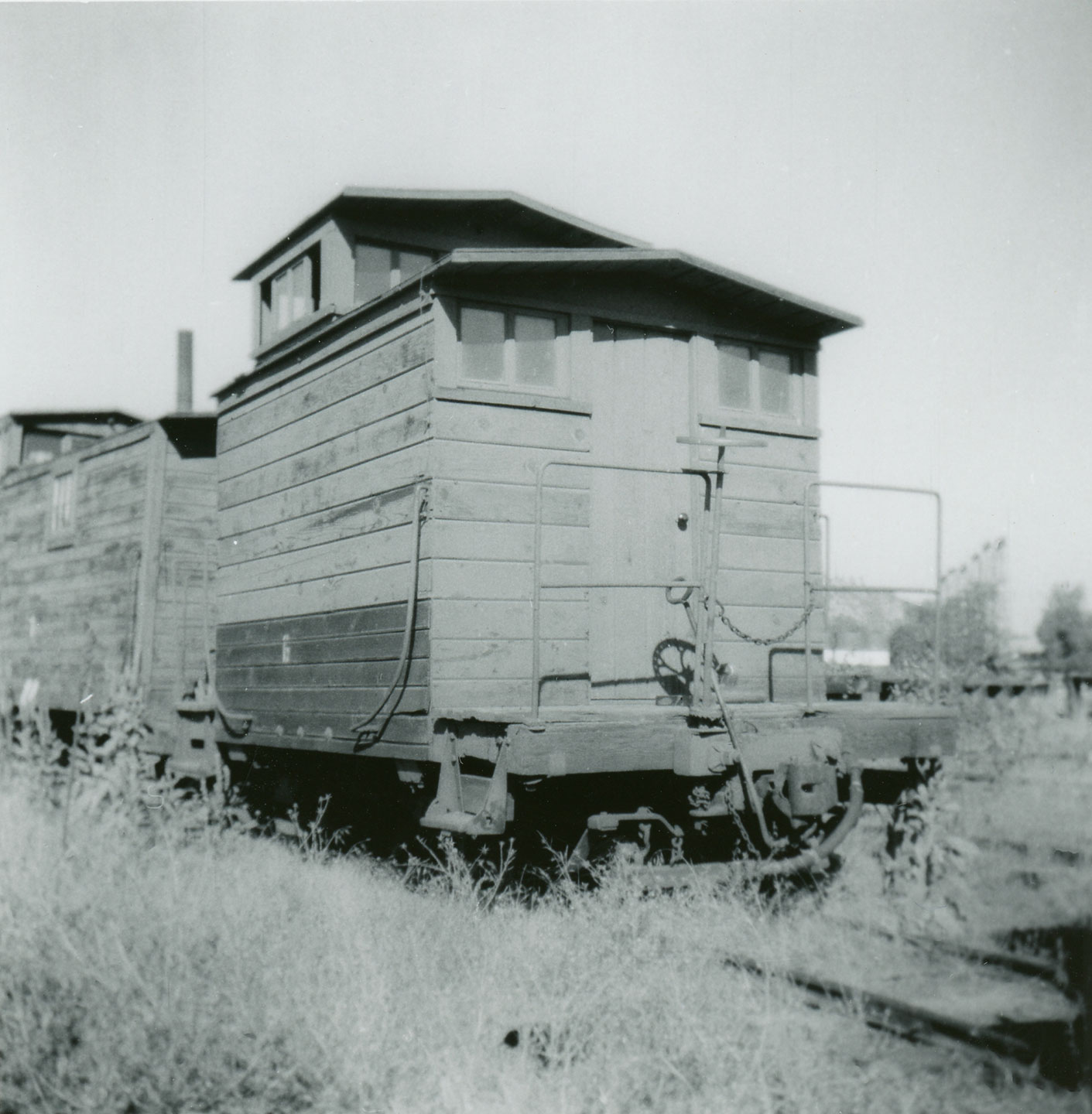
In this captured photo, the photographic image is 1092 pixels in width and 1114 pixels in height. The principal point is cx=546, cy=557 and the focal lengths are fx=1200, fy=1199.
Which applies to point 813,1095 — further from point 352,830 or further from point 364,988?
point 352,830

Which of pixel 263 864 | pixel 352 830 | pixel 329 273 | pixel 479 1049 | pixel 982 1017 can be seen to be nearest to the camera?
pixel 479 1049

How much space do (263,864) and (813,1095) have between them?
16.4 ft

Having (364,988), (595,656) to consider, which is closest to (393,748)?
(595,656)

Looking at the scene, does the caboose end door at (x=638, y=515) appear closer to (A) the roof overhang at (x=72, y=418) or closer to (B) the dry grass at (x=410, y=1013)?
(B) the dry grass at (x=410, y=1013)

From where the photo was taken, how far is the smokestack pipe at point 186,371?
1549cm

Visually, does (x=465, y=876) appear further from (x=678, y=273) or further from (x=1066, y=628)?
(x=1066, y=628)

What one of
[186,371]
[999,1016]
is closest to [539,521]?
[999,1016]

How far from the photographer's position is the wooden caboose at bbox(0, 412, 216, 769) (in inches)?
425

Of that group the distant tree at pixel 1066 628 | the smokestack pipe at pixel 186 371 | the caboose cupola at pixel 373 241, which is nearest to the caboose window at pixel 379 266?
the caboose cupola at pixel 373 241

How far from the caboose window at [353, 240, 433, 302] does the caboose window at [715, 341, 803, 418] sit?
7.94 feet

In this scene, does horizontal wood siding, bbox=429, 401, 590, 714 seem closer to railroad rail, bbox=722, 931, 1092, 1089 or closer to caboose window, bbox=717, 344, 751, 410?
caboose window, bbox=717, 344, 751, 410

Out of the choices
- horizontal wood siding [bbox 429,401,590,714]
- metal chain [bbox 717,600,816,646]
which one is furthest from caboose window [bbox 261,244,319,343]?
metal chain [bbox 717,600,816,646]

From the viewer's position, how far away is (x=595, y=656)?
7.21 m

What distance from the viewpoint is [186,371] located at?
51.1 feet
